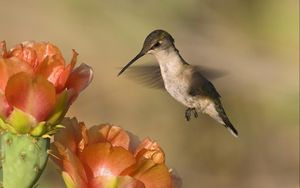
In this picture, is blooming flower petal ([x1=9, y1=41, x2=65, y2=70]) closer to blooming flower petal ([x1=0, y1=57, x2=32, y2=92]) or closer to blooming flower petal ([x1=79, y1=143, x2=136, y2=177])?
blooming flower petal ([x1=0, y1=57, x2=32, y2=92])

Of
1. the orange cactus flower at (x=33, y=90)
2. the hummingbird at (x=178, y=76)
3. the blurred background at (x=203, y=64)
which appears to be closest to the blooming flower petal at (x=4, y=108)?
the orange cactus flower at (x=33, y=90)

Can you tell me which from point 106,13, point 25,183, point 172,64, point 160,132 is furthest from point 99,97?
point 25,183

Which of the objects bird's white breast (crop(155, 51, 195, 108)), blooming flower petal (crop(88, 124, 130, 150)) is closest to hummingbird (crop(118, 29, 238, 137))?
bird's white breast (crop(155, 51, 195, 108))

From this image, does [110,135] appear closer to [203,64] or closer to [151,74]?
[151,74]

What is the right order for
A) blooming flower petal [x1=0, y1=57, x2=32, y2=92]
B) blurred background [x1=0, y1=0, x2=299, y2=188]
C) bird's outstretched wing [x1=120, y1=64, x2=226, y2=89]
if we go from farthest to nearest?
blurred background [x1=0, y1=0, x2=299, y2=188] < bird's outstretched wing [x1=120, y1=64, x2=226, y2=89] < blooming flower petal [x1=0, y1=57, x2=32, y2=92]

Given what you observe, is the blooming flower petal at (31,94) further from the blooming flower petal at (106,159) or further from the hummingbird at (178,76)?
the hummingbird at (178,76)

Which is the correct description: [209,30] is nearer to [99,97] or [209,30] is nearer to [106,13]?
[106,13]

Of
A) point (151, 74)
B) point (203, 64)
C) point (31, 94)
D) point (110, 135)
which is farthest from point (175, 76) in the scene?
point (203, 64)
